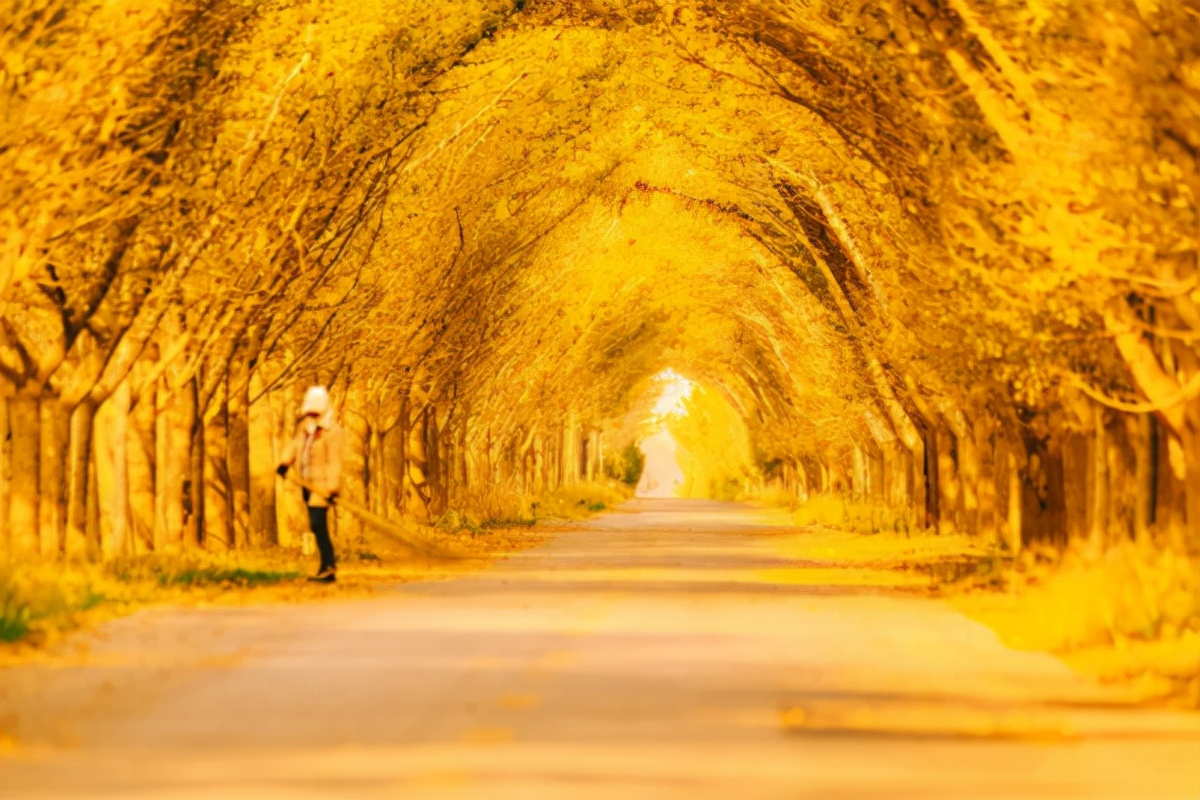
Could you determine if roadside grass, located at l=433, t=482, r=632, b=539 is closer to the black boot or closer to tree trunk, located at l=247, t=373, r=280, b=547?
tree trunk, located at l=247, t=373, r=280, b=547

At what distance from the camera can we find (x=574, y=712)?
43.5ft

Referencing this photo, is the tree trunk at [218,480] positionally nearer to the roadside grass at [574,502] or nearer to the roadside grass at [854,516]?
the roadside grass at [854,516]

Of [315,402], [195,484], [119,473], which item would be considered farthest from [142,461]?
Answer: [315,402]

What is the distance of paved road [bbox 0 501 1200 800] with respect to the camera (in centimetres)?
1047

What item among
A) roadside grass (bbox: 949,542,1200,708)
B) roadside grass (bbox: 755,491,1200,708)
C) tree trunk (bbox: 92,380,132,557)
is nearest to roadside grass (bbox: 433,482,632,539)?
roadside grass (bbox: 755,491,1200,708)

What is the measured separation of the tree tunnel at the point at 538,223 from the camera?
21594 millimetres

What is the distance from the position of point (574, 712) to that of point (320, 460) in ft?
45.3

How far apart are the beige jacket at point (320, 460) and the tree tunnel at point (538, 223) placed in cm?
271

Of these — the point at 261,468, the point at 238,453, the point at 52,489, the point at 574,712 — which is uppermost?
the point at 238,453

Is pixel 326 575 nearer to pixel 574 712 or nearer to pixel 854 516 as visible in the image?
pixel 574 712

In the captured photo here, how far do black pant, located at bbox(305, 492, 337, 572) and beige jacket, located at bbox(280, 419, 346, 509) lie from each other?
0.33 ft

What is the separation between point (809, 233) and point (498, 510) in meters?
17.1

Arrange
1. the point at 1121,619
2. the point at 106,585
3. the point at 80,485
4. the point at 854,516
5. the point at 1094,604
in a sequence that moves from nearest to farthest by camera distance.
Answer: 1. the point at 1121,619
2. the point at 1094,604
3. the point at 106,585
4. the point at 80,485
5. the point at 854,516

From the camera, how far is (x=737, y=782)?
10367 millimetres
